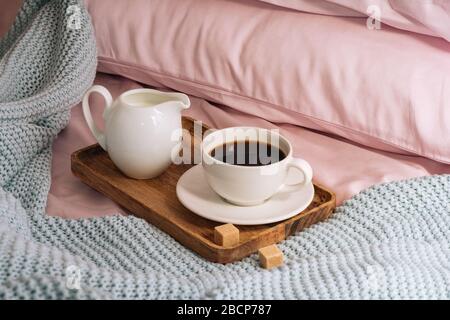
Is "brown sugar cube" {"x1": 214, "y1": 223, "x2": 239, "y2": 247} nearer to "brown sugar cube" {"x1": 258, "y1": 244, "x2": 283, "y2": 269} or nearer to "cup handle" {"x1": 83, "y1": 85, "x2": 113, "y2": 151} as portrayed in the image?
"brown sugar cube" {"x1": 258, "y1": 244, "x2": 283, "y2": 269}

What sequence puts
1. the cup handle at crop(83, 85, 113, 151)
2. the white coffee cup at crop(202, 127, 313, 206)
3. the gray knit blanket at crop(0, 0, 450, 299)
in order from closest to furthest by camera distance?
the gray knit blanket at crop(0, 0, 450, 299), the white coffee cup at crop(202, 127, 313, 206), the cup handle at crop(83, 85, 113, 151)

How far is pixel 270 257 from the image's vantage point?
648 millimetres

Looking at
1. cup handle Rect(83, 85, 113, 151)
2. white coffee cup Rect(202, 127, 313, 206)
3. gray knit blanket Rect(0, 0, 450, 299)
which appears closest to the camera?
gray knit blanket Rect(0, 0, 450, 299)

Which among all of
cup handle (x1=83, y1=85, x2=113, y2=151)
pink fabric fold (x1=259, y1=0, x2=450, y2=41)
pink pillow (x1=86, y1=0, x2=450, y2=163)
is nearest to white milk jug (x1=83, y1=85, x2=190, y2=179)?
cup handle (x1=83, y1=85, x2=113, y2=151)

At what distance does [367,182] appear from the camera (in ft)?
2.55

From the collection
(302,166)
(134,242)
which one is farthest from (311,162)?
(134,242)

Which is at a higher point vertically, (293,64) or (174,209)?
(293,64)

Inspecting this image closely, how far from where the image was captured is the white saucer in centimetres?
71

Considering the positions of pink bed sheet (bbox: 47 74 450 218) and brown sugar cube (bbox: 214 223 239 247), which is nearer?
brown sugar cube (bbox: 214 223 239 247)

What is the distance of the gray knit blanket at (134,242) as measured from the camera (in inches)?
23.3

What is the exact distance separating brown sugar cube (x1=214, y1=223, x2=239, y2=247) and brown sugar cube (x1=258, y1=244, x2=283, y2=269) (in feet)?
0.10

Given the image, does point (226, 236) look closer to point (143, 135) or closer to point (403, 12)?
point (143, 135)

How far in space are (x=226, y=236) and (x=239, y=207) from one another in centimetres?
7

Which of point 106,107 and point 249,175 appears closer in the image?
point 249,175
